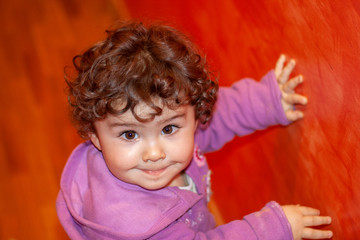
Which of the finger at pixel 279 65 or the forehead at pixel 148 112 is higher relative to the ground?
the finger at pixel 279 65

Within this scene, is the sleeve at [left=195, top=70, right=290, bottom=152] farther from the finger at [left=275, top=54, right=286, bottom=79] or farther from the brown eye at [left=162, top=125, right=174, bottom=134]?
the brown eye at [left=162, top=125, right=174, bottom=134]

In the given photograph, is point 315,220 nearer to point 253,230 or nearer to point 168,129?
point 253,230

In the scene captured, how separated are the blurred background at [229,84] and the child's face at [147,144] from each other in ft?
0.89

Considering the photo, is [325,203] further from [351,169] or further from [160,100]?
[160,100]

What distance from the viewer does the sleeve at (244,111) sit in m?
1.01

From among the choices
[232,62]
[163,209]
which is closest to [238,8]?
[232,62]

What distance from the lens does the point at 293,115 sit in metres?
0.97

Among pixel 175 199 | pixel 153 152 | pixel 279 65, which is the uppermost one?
pixel 279 65

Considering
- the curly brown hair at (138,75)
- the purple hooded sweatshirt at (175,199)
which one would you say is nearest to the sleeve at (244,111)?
the purple hooded sweatshirt at (175,199)

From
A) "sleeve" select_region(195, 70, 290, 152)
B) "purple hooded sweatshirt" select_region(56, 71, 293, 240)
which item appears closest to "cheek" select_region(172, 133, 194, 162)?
"purple hooded sweatshirt" select_region(56, 71, 293, 240)

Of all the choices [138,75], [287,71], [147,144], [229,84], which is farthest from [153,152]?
[229,84]

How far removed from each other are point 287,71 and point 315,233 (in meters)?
0.35

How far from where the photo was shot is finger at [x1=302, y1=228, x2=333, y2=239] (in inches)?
34.6

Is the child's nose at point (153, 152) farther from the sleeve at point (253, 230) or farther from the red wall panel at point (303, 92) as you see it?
the red wall panel at point (303, 92)
